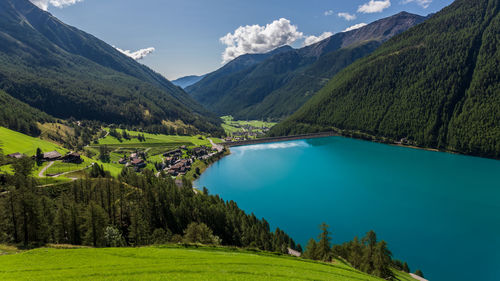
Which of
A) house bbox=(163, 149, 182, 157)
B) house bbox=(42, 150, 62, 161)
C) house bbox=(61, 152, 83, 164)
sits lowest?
house bbox=(163, 149, 182, 157)

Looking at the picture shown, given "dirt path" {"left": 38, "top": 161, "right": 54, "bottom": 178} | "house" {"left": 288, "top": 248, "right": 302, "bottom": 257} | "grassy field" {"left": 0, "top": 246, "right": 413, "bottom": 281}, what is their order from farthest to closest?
"dirt path" {"left": 38, "top": 161, "right": 54, "bottom": 178} < "house" {"left": 288, "top": 248, "right": 302, "bottom": 257} < "grassy field" {"left": 0, "top": 246, "right": 413, "bottom": 281}

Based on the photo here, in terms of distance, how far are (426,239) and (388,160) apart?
67.3 m

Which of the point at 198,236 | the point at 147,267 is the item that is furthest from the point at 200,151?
the point at 147,267

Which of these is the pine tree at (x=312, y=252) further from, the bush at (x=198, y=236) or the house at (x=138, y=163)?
the house at (x=138, y=163)

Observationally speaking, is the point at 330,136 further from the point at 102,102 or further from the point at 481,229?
the point at 102,102

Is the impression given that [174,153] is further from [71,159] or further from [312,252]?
[312,252]

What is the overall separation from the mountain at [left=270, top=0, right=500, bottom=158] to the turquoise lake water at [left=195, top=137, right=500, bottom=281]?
17.1 meters

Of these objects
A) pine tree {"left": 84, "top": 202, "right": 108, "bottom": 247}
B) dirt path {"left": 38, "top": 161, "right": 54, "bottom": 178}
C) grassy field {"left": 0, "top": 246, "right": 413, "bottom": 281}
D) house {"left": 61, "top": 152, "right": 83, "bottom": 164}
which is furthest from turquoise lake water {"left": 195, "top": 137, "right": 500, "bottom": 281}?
dirt path {"left": 38, "top": 161, "right": 54, "bottom": 178}

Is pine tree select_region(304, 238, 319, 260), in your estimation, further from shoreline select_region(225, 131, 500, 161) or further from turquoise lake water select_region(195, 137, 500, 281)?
shoreline select_region(225, 131, 500, 161)

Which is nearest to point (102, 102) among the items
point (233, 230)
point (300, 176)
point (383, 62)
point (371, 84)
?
point (300, 176)

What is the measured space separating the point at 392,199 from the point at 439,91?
117360 mm

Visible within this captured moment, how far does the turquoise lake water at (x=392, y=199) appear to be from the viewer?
148 feet

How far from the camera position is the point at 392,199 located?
2687 inches

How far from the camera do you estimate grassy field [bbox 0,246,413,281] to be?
17547 millimetres
